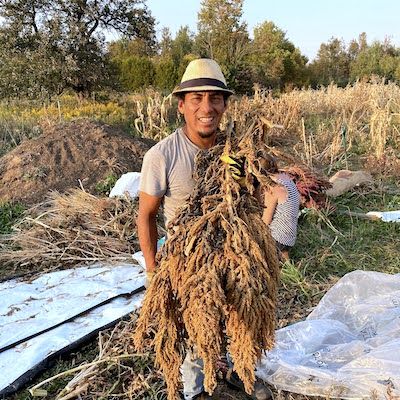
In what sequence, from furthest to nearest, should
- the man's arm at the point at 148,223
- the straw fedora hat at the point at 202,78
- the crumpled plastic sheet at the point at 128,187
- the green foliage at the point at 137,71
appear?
the green foliage at the point at 137,71
the crumpled plastic sheet at the point at 128,187
the man's arm at the point at 148,223
the straw fedora hat at the point at 202,78

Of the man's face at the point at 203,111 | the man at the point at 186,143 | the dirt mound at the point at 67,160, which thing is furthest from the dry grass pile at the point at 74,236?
the man's face at the point at 203,111

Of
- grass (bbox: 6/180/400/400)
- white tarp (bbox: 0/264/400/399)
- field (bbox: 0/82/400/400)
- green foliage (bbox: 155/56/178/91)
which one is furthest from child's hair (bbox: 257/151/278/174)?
green foliage (bbox: 155/56/178/91)

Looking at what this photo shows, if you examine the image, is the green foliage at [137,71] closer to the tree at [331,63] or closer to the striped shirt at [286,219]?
the tree at [331,63]

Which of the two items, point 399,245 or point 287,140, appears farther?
point 287,140

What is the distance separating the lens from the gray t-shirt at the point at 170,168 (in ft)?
6.31

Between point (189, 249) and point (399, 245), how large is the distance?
11.4 feet

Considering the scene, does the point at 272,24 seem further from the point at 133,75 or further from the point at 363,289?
the point at 363,289

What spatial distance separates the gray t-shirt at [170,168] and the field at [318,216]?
0.28 meters

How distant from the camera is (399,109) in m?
9.56

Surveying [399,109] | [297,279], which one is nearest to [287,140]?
[399,109]

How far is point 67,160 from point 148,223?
4806mm

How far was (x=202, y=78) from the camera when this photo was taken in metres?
1.88

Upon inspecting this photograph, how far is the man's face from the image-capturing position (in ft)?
6.16

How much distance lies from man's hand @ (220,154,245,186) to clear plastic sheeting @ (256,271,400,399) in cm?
75
